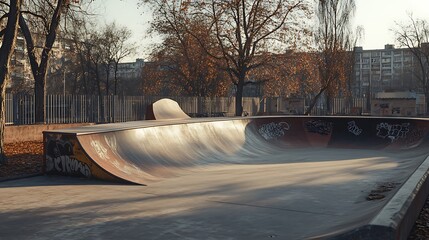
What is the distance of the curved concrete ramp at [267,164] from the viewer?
17.2ft

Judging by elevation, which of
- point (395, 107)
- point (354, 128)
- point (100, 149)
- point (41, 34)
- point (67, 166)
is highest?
point (41, 34)

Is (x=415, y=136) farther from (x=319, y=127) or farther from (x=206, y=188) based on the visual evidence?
(x=206, y=188)

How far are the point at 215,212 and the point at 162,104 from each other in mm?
9857

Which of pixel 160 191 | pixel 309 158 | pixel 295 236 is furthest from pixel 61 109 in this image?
pixel 295 236

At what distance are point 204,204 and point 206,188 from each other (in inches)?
47.8

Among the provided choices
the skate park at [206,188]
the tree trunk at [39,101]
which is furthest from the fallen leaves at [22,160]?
the tree trunk at [39,101]

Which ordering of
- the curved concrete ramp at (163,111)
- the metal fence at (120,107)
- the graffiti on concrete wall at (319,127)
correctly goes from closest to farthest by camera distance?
the curved concrete ramp at (163,111) < the graffiti on concrete wall at (319,127) < the metal fence at (120,107)

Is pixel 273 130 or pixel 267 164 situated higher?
pixel 273 130

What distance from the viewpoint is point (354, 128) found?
15.7 m

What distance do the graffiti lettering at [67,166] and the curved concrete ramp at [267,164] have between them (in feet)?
0.07

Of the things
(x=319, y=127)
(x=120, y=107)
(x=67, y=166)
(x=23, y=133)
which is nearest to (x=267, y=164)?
(x=67, y=166)

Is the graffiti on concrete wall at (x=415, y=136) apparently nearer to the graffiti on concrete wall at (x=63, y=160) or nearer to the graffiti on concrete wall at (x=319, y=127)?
the graffiti on concrete wall at (x=319, y=127)

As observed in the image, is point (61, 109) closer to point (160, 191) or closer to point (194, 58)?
point (160, 191)

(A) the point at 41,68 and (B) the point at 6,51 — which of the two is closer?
(B) the point at 6,51
